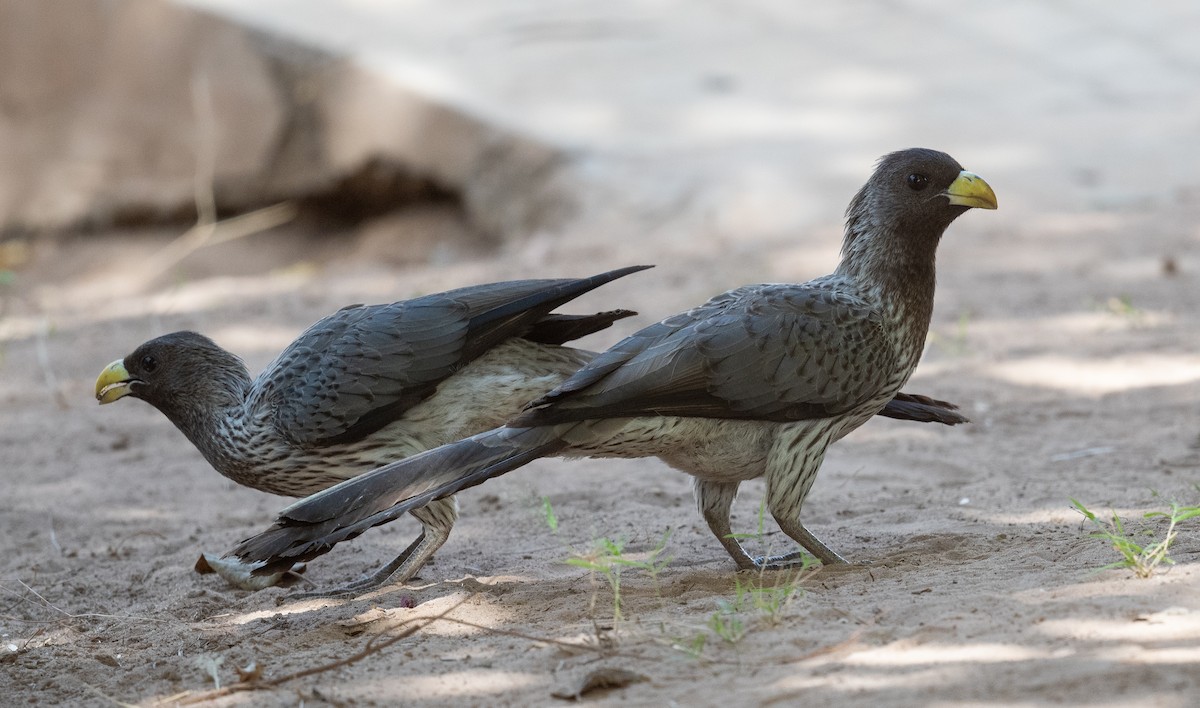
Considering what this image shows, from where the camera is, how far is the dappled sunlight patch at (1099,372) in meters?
6.32

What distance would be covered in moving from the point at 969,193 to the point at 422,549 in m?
2.33

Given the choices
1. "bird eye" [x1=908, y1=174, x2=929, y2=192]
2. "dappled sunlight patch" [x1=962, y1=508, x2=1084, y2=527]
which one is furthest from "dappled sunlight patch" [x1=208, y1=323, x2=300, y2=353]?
"dappled sunlight patch" [x1=962, y1=508, x2=1084, y2=527]

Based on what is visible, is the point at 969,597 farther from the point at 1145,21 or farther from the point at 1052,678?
the point at 1145,21

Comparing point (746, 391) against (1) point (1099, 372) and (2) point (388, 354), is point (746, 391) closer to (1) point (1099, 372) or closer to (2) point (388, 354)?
(2) point (388, 354)

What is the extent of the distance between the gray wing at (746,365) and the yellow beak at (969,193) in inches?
19.7

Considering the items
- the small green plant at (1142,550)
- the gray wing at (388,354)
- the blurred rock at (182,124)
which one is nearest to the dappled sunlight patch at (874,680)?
the small green plant at (1142,550)

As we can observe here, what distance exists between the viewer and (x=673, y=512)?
17.4 ft

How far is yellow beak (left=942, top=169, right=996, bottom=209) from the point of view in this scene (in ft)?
14.7

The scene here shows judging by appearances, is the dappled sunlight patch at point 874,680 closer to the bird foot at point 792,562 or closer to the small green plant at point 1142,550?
the small green plant at point 1142,550

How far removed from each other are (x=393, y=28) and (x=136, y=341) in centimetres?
448

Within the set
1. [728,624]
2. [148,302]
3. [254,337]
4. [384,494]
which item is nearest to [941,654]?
[728,624]

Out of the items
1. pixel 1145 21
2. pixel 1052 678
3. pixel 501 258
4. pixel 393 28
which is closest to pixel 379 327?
pixel 1052 678

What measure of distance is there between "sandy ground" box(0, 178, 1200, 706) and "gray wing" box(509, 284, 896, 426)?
53cm

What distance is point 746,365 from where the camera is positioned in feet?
14.0
